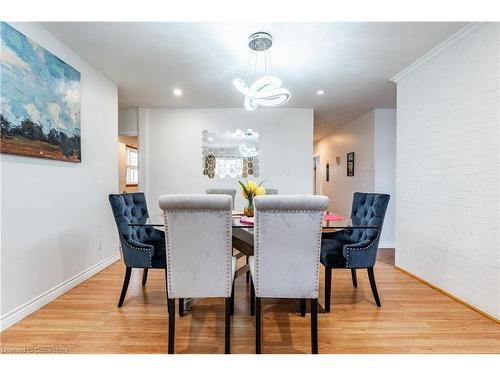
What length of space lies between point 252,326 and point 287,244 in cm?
85

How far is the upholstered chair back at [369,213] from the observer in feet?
7.66

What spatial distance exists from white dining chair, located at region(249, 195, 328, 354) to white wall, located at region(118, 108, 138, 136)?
13.2ft

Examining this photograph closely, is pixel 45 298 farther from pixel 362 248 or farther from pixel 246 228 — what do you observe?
pixel 362 248

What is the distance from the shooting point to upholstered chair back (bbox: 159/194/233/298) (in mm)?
1508

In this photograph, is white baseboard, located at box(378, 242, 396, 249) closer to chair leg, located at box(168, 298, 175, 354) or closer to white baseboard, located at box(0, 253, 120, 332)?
chair leg, located at box(168, 298, 175, 354)

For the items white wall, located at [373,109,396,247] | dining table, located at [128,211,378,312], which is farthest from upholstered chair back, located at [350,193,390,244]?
white wall, located at [373,109,396,247]

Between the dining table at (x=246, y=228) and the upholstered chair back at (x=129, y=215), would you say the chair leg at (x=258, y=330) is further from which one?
the upholstered chair back at (x=129, y=215)

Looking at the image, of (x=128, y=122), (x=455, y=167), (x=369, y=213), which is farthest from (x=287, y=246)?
(x=128, y=122)

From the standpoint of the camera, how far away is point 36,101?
2.20 m
